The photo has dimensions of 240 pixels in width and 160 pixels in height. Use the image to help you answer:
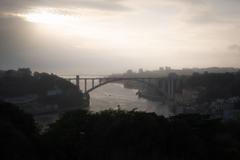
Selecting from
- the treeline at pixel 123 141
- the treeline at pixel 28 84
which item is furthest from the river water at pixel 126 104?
the treeline at pixel 123 141

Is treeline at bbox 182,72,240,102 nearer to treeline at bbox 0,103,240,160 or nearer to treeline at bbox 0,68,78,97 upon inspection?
treeline at bbox 0,68,78,97

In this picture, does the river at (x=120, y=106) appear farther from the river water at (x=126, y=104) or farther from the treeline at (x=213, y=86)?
the treeline at (x=213, y=86)

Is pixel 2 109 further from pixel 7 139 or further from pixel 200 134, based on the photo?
pixel 200 134

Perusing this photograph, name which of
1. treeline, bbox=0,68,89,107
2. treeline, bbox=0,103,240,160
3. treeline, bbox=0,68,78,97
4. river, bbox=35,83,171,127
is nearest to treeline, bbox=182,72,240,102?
→ river, bbox=35,83,171,127

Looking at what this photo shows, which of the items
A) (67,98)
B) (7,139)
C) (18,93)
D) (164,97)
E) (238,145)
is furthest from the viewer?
(164,97)

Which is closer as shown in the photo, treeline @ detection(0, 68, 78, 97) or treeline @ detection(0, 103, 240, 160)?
treeline @ detection(0, 103, 240, 160)

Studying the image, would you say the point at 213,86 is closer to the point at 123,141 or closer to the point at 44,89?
the point at 44,89

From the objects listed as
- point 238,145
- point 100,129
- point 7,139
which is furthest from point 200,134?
point 7,139

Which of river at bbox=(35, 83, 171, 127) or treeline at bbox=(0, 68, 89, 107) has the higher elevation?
treeline at bbox=(0, 68, 89, 107)

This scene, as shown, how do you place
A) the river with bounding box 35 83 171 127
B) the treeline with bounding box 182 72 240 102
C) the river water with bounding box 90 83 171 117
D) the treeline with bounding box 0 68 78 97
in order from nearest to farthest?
the river with bounding box 35 83 171 127
the river water with bounding box 90 83 171 117
the treeline with bounding box 0 68 78 97
the treeline with bounding box 182 72 240 102
